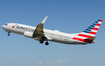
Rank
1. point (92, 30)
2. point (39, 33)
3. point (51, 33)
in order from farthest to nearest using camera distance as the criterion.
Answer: point (51, 33), point (39, 33), point (92, 30)

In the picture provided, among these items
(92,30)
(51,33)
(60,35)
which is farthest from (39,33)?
(92,30)

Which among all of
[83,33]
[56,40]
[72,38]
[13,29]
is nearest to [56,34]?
[56,40]

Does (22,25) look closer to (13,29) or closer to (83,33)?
(13,29)

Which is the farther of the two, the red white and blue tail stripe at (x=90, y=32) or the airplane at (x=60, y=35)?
the red white and blue tail stripe at (x=90, y=32)

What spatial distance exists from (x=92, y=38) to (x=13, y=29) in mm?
25784

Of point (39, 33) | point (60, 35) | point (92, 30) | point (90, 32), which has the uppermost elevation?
point (92, 30)

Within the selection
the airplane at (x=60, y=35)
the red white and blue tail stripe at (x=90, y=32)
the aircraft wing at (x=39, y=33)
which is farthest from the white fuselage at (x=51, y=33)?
the aircraft wing at (x=39, y=33)

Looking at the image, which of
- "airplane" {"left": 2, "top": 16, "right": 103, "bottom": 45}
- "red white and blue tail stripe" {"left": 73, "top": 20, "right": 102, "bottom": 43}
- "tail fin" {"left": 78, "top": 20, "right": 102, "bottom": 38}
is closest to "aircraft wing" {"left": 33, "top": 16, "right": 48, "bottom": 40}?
"airplane" {"left": 2, "top": 16, "right": 103, "bottom": 45}

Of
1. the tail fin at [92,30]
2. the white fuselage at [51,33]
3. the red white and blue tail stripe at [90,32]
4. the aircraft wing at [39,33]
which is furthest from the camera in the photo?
the white fuselage at [51,33]

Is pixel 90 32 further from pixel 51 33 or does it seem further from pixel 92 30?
pixel 51 33

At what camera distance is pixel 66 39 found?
156 ft

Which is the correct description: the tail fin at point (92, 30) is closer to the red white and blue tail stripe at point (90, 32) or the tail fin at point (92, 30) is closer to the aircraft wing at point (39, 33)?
the red white and blue tail stripe at point (90, 32)

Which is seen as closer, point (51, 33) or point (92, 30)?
point (92, 30)

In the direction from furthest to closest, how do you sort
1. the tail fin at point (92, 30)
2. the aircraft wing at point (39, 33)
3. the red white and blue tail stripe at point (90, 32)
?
the tail fin at point (92, 30)
the red white and blue tail stripe at point (90, 32)
the aircraft wing at point (39, 33)
